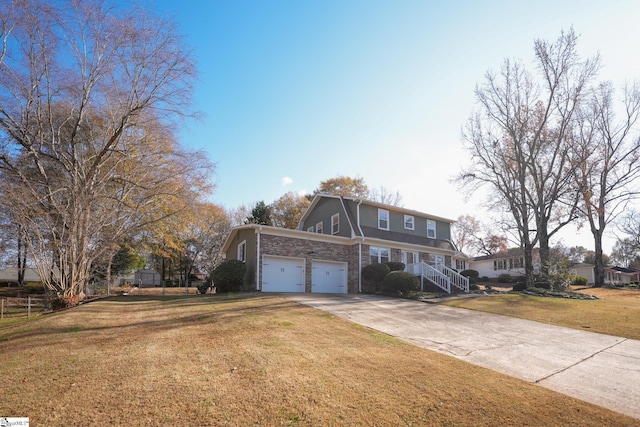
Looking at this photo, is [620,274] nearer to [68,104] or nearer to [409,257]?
[409,257]

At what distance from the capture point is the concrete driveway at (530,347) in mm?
5137

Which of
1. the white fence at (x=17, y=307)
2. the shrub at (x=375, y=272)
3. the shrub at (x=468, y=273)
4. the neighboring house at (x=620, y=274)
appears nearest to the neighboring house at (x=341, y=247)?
the shrub at (x=375, y=272)

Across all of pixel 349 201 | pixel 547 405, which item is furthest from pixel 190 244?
pixel 547 405

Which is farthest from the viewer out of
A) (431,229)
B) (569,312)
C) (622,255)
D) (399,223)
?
(622,255)

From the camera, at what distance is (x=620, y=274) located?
48.3 m

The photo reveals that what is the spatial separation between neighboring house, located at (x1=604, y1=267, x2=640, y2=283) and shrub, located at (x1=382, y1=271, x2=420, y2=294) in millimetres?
38035

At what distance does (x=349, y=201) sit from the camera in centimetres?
2095

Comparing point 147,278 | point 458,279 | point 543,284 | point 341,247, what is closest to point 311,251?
point 341,247

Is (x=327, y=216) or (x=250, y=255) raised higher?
(x=327, y=216)

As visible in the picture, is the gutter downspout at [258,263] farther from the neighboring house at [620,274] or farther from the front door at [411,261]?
the neighboring house at [620,274]

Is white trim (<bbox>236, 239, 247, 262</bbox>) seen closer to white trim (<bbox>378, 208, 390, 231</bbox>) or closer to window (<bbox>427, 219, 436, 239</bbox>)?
white trim (<bbox>378, 208, 390, 231</bbox>)

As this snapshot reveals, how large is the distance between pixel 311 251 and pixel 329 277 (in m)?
1.98

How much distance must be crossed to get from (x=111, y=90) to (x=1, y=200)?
613cm

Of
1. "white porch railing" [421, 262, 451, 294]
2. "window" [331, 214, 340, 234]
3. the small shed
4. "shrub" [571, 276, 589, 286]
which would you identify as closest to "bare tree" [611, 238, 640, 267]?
"shrub" [571, 276, 589, 286]
